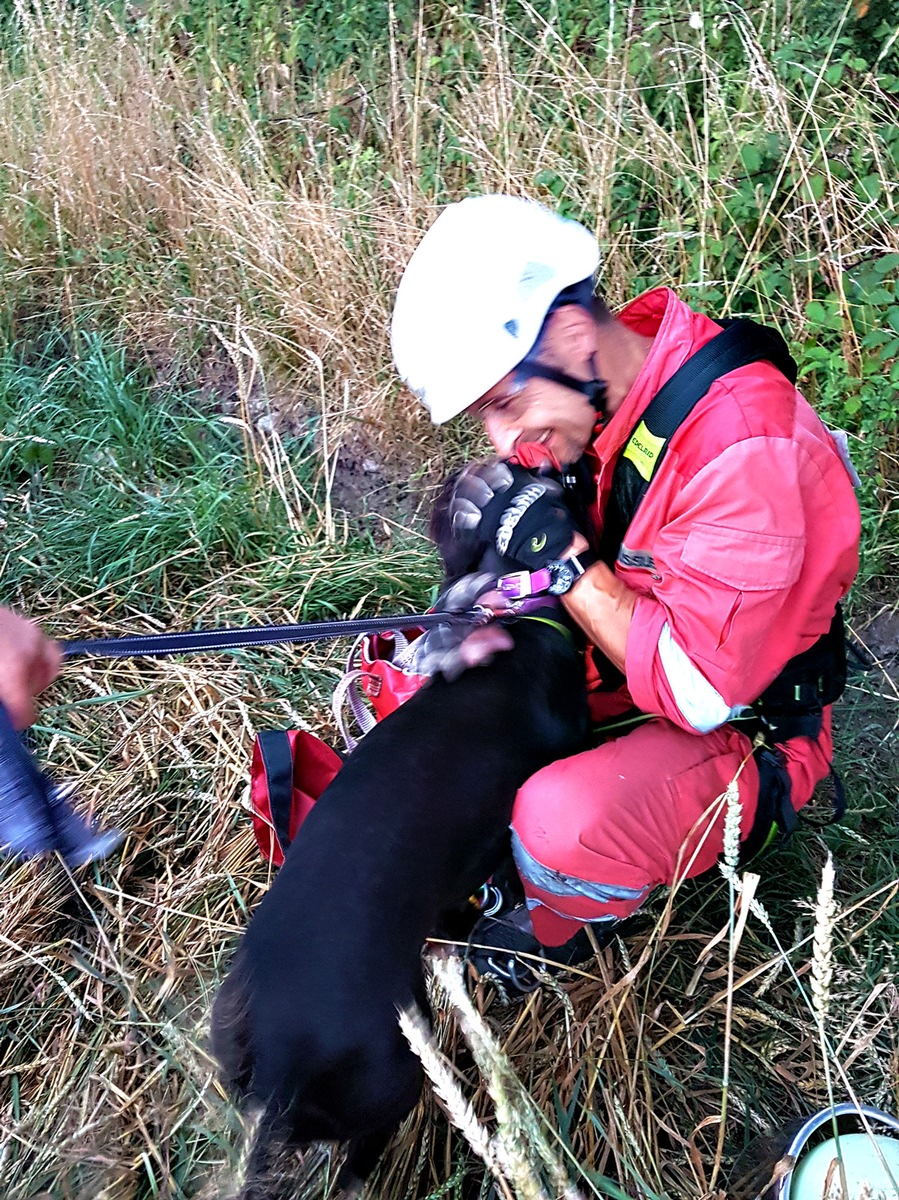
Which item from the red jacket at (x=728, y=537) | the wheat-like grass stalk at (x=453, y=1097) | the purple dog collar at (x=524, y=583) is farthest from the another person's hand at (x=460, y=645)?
the wheat-like grass stalk at (x=453, y=1097)

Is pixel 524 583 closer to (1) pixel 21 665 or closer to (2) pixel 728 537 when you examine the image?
(2) pixel 728 537

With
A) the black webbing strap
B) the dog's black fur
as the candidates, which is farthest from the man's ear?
the black webbing strap

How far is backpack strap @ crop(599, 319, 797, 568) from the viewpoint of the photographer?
140cm

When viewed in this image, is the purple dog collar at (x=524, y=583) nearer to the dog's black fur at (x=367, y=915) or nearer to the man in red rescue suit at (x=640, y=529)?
the man in red rescue suit at (x=640, y=529)

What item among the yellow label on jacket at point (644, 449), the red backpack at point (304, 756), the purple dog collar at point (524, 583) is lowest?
the red backpack at point (304, 756)

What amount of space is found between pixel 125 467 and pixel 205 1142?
75.5 inches

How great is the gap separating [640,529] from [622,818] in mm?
452

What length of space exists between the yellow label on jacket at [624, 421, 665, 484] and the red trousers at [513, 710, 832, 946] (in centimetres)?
42

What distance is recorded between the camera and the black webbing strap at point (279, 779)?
166 centimetres

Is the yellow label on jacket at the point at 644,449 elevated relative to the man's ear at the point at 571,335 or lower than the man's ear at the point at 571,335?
A: lower

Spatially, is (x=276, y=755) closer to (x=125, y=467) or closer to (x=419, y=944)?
(x=419, y=944)

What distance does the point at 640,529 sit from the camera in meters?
1.47

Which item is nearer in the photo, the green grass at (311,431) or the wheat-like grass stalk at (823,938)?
the wheat-like grass stalk at (823,938)

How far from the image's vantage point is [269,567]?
2496 millimetres
